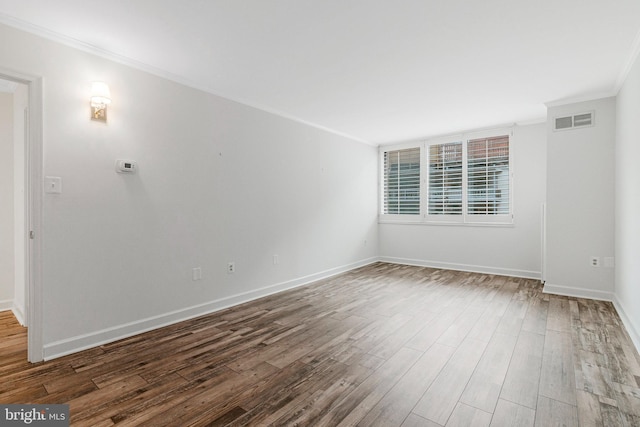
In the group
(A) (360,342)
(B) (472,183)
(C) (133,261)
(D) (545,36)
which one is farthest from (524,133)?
(C) (133,261)

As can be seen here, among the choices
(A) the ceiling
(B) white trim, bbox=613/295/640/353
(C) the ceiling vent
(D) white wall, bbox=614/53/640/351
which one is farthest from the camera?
(C) the ceiling vent

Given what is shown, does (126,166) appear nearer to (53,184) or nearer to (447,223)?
(53,184)

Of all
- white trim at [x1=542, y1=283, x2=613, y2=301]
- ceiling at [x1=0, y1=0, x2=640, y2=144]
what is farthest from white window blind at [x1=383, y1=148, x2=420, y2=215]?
white trim at [x1=542, y1=283, x2=613, y2=301]

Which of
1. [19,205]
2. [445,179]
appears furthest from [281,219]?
[445,179]

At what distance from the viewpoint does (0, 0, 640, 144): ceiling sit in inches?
83.8

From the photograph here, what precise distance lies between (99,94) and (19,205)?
1794mm

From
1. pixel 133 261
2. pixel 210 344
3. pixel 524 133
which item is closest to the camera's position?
pixel 210 344

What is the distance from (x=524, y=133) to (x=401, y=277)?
10.2ft

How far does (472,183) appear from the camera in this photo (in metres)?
5.53

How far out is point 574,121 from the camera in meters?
3.98

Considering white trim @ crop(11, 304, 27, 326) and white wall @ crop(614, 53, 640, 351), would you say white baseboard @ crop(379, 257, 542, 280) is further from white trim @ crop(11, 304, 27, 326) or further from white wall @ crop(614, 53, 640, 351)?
white trim @ crop(11, 304, 27, 326)

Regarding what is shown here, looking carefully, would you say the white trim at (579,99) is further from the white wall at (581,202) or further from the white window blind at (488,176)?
the white window blind at (488,176)

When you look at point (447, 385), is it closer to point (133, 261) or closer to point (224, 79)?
point (133, 261)

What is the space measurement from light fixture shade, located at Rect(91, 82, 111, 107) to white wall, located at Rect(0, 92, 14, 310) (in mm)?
1878
